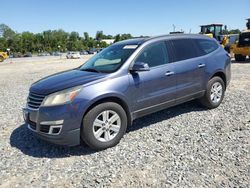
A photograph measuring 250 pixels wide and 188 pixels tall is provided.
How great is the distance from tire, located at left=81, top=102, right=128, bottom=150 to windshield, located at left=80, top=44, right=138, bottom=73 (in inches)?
27.5

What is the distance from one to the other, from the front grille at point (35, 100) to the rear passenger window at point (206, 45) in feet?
11.8

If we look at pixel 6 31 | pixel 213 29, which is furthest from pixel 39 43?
pixel 213 29

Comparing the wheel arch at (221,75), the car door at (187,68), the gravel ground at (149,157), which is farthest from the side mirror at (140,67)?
the wheel arch at (221,75)

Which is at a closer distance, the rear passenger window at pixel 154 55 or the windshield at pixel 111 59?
the windshield at pixel 111 59

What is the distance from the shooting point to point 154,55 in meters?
4.63

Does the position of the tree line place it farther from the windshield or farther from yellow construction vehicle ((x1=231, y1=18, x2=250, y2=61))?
the windshield

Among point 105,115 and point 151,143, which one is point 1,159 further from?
point 151,143

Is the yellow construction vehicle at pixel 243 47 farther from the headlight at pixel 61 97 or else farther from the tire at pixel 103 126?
the headlight at pixel 61 97

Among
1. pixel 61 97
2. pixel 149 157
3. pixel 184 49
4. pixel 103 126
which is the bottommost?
pixel 149 157

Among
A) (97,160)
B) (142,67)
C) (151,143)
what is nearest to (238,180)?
(151,143)

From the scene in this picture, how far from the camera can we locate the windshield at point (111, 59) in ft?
14.3

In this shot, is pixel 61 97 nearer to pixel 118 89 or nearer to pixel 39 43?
pixel 118 89

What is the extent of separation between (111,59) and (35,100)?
164 centimetres

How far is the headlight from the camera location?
3651 mm
